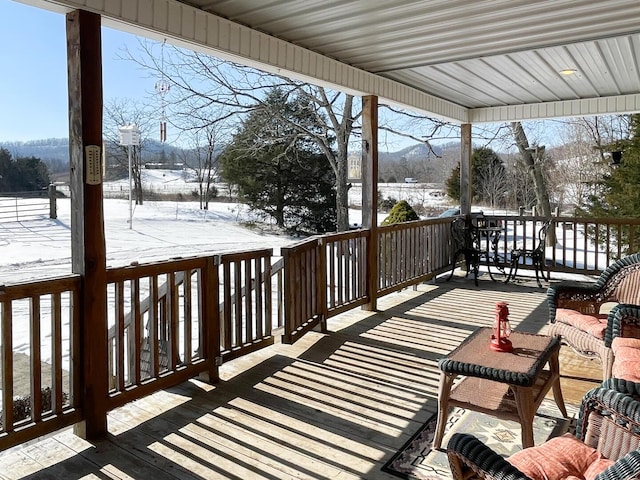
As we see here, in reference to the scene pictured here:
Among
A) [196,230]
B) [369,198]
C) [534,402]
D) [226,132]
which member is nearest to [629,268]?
[534,402]

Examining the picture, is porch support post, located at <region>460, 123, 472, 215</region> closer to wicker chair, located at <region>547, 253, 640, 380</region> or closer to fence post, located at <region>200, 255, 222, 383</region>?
wicker chair, located at <region>547, 253, 640, 380</region>

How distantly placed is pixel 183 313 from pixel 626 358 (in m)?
3.09

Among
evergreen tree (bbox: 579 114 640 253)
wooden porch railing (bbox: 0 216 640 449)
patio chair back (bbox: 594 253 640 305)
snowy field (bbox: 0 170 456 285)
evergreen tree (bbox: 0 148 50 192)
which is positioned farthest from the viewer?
evergreen tree (bbox: 0 148 50 192)

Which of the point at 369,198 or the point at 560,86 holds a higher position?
the point at 560,86

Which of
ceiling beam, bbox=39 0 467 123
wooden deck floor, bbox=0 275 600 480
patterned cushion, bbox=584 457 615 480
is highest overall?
ceiling beam, bbox=39 0 467 123

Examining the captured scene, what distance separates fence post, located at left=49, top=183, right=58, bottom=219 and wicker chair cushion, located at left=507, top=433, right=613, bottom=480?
42.4ft

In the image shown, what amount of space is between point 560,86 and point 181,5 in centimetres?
491

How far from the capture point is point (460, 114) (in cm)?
791

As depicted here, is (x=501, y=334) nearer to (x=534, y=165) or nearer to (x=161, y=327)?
(x=161, y=327)

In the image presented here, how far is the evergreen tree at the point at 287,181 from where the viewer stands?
16.3m

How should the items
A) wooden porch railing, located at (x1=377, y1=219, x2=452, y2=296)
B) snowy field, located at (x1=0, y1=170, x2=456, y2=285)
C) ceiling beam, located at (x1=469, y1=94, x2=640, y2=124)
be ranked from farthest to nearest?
1. snowy field, located at (x1=0, y1=170, x2=456, y2=285)
2. ceiling beam, located at (x1=469, y1=94, x2=640, y2=124)
3. wooden porch railing, located at (x1=377, y1=219, x2=452, y2=296)

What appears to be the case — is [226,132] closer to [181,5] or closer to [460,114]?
[460,114]

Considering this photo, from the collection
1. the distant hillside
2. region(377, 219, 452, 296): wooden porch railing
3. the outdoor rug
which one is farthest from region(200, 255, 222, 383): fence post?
the distant hillside

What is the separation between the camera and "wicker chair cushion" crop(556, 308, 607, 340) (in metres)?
3.39
